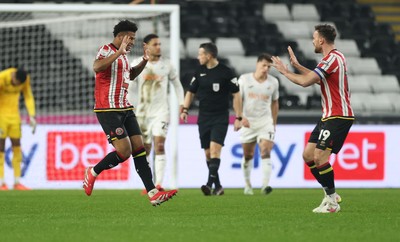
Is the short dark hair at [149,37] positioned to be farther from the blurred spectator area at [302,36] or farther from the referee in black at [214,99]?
the blurred spectator area at [302,36]

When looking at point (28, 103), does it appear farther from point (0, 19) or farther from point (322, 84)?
point (322, 84)

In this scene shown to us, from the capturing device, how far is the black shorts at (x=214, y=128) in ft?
45.4

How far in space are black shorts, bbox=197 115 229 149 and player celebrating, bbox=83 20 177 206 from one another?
362 centimetres

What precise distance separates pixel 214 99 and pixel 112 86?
13.1 ft

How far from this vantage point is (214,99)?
1394cm

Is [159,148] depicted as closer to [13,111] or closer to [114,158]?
[13,111]

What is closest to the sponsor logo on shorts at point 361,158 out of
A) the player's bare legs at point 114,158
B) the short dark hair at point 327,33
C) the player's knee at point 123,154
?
the short dark hair at point 327,33

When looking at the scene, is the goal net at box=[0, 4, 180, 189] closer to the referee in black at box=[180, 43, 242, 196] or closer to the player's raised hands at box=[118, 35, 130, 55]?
the referee in black at box=[180, 43, 242, 196]

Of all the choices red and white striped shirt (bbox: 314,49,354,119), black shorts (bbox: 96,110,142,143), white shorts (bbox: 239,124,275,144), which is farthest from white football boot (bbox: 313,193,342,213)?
white shorts (bbox: 239,124,275,144)

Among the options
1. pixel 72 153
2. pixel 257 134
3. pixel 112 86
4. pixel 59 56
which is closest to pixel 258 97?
pixel 257 134

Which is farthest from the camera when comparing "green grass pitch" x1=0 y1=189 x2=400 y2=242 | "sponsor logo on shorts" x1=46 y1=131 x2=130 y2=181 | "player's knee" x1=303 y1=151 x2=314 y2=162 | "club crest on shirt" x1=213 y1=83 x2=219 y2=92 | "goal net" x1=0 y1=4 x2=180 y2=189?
"goal net" x1=0 y1=4 x2=180 y2=189

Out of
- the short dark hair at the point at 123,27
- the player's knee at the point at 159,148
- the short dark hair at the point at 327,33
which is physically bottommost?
the player's knee at the point at 159,148

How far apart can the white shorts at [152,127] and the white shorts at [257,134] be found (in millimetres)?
1173

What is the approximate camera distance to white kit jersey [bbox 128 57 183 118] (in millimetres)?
13938
